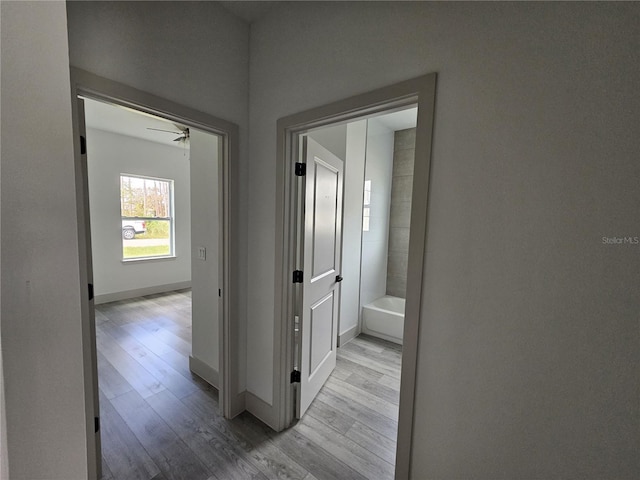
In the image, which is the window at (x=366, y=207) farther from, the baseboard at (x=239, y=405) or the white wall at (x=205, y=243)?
the baseboard at (x=239, y=405)

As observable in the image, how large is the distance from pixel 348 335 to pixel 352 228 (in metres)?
1.38

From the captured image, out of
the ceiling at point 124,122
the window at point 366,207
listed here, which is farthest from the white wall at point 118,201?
the window at point 366,207

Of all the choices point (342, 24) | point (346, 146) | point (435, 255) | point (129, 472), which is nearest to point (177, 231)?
point (346, 146)

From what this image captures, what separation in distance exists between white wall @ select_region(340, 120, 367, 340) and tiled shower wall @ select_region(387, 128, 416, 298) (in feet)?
3.10

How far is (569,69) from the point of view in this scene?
904 mm

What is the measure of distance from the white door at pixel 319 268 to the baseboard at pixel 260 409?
198 mm

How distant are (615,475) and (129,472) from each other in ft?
7.59

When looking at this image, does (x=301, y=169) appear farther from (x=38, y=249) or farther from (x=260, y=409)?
(x=260, y=409)

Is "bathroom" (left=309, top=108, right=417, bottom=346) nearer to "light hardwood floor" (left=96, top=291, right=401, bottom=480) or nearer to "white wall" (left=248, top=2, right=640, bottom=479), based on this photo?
"light hardwood floor" (left=96, top=291, right=401, bottom=480)

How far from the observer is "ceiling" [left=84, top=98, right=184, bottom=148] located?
11.2 feet

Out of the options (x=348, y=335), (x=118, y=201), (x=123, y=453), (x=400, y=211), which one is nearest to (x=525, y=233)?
(x=123, y=453)

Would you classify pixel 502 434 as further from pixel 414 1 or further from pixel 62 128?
pixel 414 1

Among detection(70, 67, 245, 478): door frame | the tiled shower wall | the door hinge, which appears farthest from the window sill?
the door hinge

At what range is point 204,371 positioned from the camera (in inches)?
95.7
